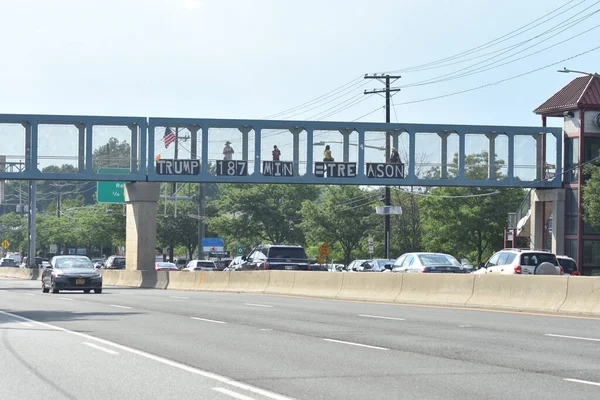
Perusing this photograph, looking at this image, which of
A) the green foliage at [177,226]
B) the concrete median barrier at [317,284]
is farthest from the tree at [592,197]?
the green foliage at [177,226]

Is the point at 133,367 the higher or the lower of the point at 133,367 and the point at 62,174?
the lower

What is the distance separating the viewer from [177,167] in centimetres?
5184

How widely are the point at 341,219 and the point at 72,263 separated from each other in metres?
53.1

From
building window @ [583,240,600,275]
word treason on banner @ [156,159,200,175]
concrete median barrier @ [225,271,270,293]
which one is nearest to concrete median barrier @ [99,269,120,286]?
word treason on banner @ [156,159,200,175]

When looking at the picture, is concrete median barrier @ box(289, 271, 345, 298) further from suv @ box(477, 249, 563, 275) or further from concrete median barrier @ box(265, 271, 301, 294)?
suv @ box(477, 249, 563, 275)

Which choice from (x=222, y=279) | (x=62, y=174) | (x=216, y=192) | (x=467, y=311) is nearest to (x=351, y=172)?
(x=222, y=279)

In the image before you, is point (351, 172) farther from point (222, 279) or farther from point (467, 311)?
point (467, 311)

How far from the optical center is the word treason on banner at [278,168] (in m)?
52.4

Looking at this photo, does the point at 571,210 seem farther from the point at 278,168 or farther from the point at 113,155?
the point at 113,155

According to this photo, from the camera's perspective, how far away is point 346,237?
92938mm

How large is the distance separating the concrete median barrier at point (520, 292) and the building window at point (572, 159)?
2769 cm

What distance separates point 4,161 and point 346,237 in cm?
4640

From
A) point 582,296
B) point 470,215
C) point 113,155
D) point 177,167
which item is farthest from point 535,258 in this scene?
point 470,215

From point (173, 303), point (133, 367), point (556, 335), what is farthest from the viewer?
point (173, 303)
